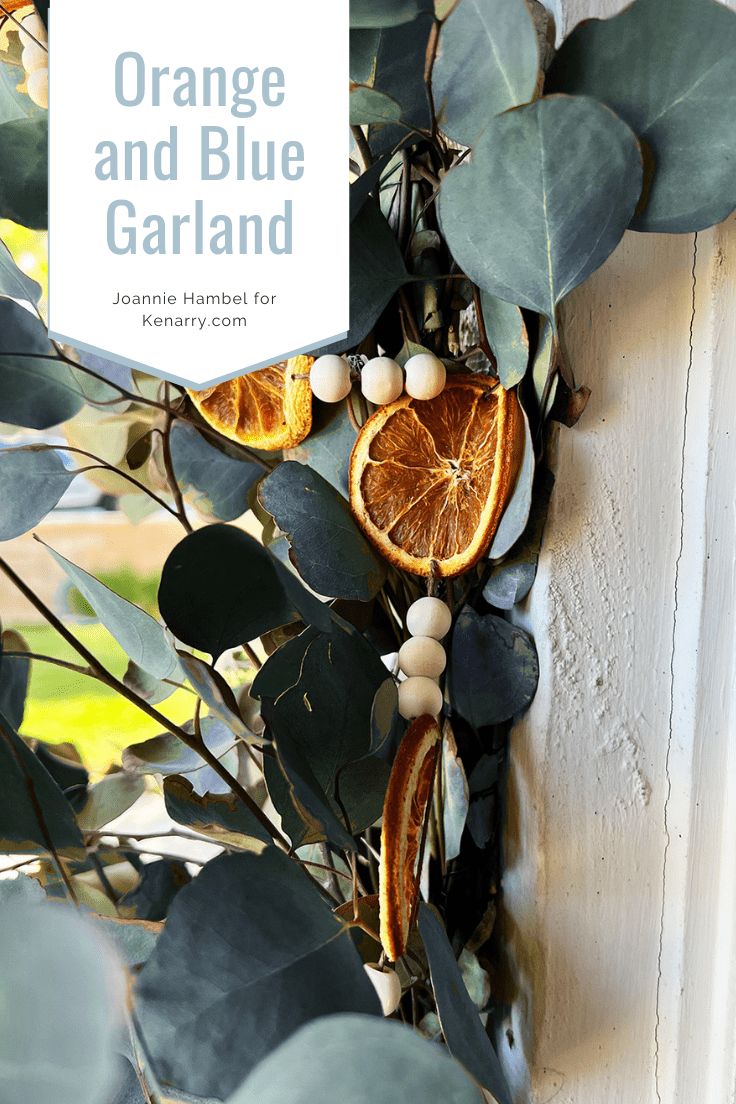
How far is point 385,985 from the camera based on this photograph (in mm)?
294

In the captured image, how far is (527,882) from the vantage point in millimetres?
332

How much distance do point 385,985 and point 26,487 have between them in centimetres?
23

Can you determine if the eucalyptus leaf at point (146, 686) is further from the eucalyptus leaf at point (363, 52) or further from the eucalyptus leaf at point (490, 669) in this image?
the eucalyptus leaf at point (363, 52)

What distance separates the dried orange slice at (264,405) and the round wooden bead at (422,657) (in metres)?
0.09

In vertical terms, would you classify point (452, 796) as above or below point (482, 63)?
below

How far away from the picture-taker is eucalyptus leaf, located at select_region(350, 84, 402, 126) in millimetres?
285

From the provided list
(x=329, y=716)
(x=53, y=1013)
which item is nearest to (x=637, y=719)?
(x=329, y=716)

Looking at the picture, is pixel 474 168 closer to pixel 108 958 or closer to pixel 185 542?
pixel 185 542

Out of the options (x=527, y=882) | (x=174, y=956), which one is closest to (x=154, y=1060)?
(x=174, y=956)

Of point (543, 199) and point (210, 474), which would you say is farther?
point (210, 474)

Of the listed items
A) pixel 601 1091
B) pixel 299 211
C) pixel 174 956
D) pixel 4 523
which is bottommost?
pixel 601 1091

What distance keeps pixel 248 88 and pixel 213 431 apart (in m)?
0.13

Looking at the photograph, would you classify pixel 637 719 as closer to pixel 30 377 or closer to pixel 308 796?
pixel 308 796

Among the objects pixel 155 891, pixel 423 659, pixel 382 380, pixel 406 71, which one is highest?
pixel 406 71
